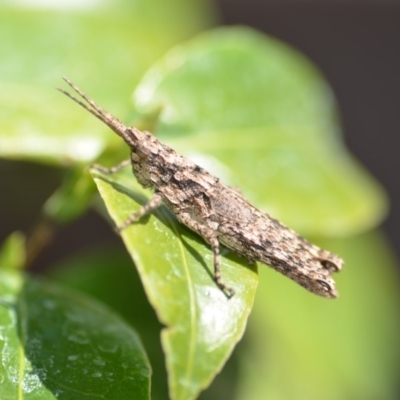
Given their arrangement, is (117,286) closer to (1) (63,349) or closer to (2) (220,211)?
(2) (220,211)

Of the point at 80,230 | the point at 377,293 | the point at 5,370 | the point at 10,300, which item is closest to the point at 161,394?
the point at 10,300

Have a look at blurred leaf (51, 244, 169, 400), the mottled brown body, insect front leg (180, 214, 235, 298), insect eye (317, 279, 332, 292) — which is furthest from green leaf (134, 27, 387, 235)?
blurred leaf (51, 244, 169, 400)

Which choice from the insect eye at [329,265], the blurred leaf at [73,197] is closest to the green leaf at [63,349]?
the blurred leaf at [73,197]

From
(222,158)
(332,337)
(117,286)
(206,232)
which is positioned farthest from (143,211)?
(332,337)

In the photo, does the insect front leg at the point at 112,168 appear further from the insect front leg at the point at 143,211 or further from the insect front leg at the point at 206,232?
the insect front leg at the point at 206,232

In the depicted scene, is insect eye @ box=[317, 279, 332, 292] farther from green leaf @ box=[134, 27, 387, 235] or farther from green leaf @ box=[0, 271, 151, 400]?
green leaf @ box=[0, 271, 151, 400]

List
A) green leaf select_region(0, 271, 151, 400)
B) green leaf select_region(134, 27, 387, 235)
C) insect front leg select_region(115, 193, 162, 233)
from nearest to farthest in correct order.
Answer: green leaf select_region(0, 271, 151, 400) < insect front leg select_region(115, 193, 162, 233) < green leaf select_region(134, 27, 387, 235)
